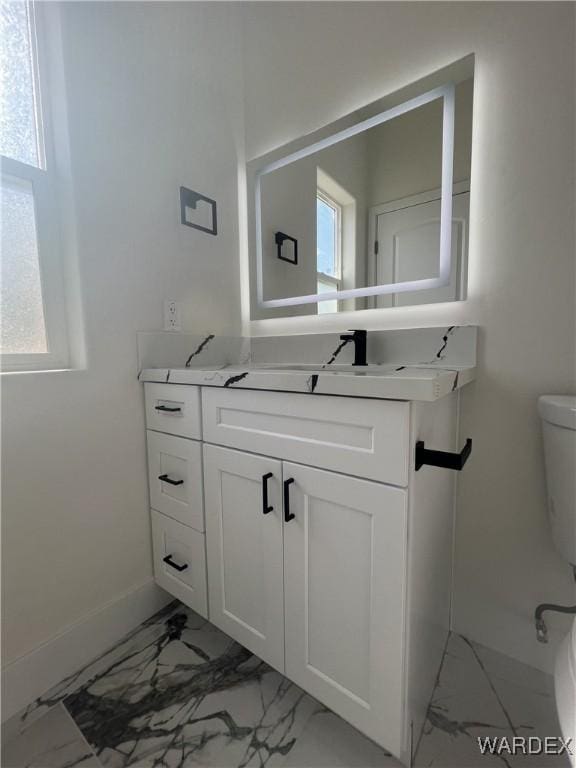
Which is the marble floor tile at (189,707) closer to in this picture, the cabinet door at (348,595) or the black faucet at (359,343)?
the cabinet door at (348,595)

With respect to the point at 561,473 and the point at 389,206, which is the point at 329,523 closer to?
the point at 561,473

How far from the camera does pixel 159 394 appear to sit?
47.6 inches

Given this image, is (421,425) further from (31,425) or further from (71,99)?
(71,99)

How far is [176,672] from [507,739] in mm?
940

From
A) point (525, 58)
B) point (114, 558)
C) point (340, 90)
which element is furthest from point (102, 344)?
point (525, 58)

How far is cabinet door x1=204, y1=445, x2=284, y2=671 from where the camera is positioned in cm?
90

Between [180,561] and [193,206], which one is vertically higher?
[193,206]

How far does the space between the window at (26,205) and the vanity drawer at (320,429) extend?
0.59m

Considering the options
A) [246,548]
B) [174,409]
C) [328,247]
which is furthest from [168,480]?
[328,247]

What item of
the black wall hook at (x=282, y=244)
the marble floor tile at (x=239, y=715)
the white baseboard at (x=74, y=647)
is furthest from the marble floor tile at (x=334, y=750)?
the black wall hook at (x=282, y=244)

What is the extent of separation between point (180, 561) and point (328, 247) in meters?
1.33

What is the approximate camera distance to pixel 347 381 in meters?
0.72

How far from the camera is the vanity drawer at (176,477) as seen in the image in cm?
110

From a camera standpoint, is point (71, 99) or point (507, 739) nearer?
point (507, 739)
